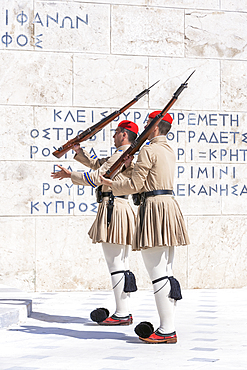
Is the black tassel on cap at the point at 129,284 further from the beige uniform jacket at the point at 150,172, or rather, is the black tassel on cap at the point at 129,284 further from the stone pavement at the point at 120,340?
the beige uniform jacket at the point at 150,172

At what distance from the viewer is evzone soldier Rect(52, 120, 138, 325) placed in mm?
5648

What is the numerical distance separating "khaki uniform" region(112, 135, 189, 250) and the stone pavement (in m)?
0.81

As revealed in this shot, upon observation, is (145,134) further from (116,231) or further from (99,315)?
(99,315)

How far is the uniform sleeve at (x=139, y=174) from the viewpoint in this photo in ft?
15.8

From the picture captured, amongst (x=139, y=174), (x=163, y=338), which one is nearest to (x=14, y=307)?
(x=163, y=338)

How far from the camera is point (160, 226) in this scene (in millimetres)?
4789

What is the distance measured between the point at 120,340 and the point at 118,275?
85cm

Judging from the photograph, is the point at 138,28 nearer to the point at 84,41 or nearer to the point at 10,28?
the point at 84,41

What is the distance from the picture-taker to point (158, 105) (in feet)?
27.4

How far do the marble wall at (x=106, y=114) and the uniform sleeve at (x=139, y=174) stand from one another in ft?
10.9

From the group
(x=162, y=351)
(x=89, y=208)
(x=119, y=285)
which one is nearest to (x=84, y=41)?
(x=89, y=208)

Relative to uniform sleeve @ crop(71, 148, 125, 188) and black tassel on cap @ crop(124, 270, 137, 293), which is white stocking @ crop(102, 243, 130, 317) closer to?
black tassel on cap @ crop(124, 270, 137, 293)

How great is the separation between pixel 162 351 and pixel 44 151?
4108 mm

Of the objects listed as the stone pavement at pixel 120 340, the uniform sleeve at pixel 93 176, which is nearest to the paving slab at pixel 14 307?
the stone pavement at pixel 120 340
